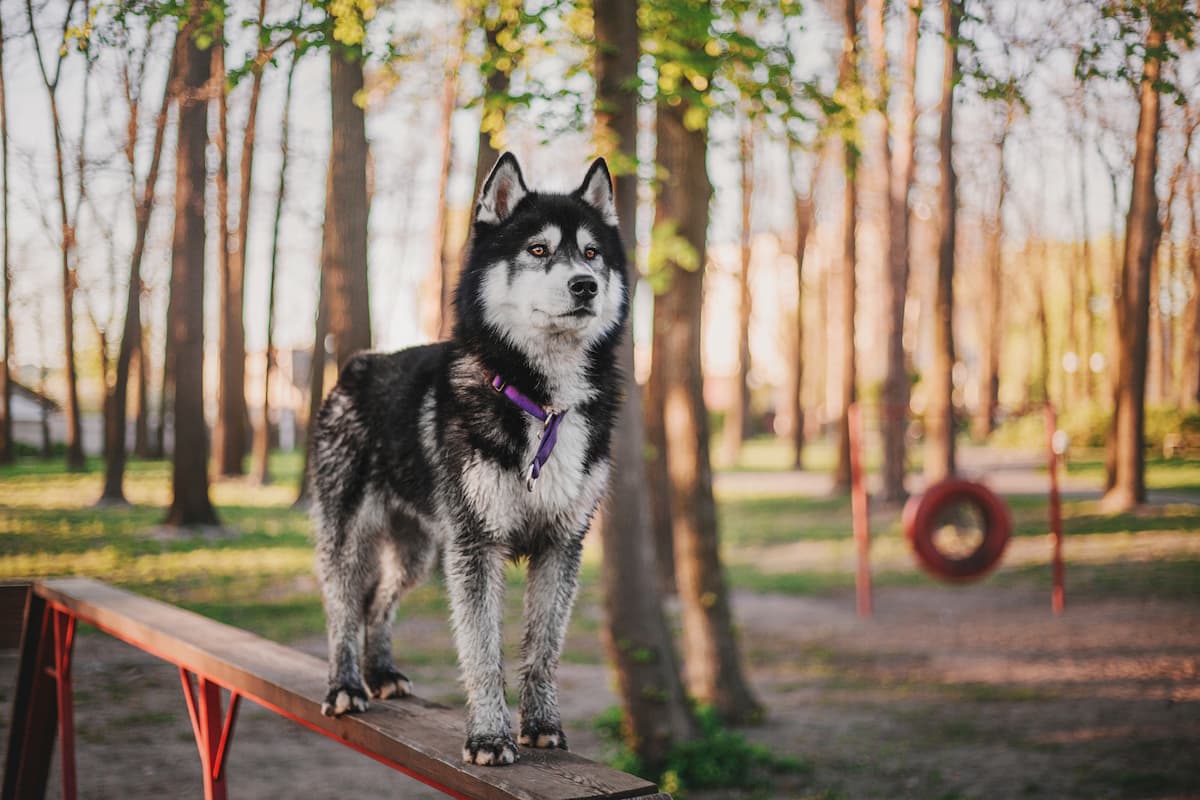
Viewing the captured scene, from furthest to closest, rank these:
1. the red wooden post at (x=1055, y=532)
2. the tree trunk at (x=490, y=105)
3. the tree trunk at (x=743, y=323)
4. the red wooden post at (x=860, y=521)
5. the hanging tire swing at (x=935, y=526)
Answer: the tree trunk at (x=743, y=323)
the red wooden post at (x=860, y=521)
the red wooden post at (x=1055, y=532)
the hanging tire swing at (x=935, y=526)
the tree trunk at (x=490, y=105)

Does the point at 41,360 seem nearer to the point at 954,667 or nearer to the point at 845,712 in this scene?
the point at 845,712

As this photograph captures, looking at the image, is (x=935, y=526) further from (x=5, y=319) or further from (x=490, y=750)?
(x=490, y=750)

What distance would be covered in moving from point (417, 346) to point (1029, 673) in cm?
741

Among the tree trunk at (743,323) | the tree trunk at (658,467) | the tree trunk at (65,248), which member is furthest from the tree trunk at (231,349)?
the tree trunk at (743,323)

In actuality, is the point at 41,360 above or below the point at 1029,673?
above

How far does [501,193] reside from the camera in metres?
2.14

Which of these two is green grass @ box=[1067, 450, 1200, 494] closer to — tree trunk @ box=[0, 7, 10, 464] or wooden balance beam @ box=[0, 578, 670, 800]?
wooden balance beam @ box=[0, 578, 670, 800]

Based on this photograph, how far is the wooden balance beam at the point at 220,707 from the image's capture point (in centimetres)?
200

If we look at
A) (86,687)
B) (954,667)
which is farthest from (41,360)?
(954,667)

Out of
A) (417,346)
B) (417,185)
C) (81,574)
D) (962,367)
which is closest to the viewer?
(417,346)

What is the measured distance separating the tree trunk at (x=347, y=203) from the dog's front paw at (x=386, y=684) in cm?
322

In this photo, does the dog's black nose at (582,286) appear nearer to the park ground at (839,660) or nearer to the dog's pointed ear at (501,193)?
the dog's pointed ear at (501,193)

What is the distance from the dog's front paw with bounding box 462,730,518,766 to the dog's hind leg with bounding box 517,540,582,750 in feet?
0.49

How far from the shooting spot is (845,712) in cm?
769
